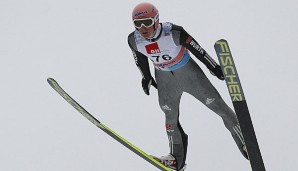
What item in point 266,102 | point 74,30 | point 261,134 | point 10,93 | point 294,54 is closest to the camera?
point 261,134

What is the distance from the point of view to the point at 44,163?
526 cm

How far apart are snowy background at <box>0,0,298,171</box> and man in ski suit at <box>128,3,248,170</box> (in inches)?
23.2

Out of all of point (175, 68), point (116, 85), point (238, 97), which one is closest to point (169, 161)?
Result: point (175, 68)

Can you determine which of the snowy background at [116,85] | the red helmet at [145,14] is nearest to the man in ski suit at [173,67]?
the red helmet at [145,14]

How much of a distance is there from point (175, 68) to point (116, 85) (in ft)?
7.53

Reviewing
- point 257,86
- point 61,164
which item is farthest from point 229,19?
point 61,164

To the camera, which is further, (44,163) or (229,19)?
(229,19)

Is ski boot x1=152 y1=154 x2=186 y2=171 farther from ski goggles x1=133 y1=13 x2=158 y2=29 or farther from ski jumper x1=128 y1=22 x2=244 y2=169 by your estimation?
ski goggles x1=133 y1=13 x2=158 y2=29

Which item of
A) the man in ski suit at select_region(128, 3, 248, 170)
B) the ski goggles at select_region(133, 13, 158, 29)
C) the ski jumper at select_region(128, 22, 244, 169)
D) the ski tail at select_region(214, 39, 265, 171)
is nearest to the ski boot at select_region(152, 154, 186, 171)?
the man in ski suit at select_region(128, 3, 248, 170)

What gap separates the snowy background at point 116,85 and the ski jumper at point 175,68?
721mm

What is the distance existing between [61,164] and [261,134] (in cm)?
207

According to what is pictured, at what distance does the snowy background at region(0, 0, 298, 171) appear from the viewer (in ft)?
16.8

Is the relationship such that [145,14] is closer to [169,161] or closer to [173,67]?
[173,67]

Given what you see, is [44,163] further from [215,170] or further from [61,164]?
[215,170]
